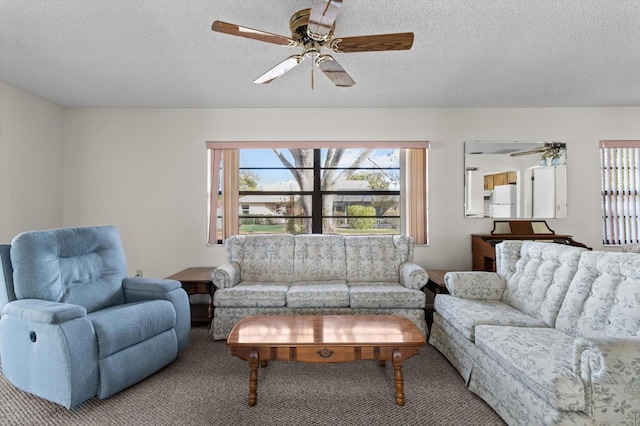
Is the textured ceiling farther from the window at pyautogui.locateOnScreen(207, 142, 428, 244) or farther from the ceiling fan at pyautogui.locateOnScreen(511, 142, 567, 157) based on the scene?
the window at pyautogui.locateOnScreen(207, 142, 428, 244)

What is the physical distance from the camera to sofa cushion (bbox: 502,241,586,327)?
6.87 feet

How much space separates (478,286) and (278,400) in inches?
71.9

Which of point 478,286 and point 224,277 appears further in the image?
point 224,277

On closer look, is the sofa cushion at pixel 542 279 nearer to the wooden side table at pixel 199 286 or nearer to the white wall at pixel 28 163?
the wooden side table at pixel 199 286

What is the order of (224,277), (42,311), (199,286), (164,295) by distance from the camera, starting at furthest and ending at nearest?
(199,286), (224,277), (164,295), (42,311)

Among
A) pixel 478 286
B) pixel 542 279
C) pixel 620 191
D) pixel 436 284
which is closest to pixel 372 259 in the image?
pixel 436 284

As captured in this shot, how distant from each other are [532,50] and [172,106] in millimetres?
3687

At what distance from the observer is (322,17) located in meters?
1.59

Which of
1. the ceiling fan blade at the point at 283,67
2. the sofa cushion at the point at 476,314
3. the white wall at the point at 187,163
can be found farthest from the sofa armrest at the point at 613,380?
the white wall at the point at 187,163

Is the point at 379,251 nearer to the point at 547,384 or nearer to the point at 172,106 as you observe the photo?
the point at 547,384

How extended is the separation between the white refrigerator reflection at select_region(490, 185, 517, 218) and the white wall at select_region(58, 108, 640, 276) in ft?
0.57

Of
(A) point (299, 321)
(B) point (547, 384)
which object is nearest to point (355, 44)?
(A) point (299, 321)

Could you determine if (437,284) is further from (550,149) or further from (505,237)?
(550,149)

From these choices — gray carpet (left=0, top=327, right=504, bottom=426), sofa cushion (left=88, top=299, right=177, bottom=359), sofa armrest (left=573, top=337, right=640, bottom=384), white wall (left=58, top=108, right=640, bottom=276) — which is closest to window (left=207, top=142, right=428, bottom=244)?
white wall (left=58, top=108, right=640, bottom=276)
